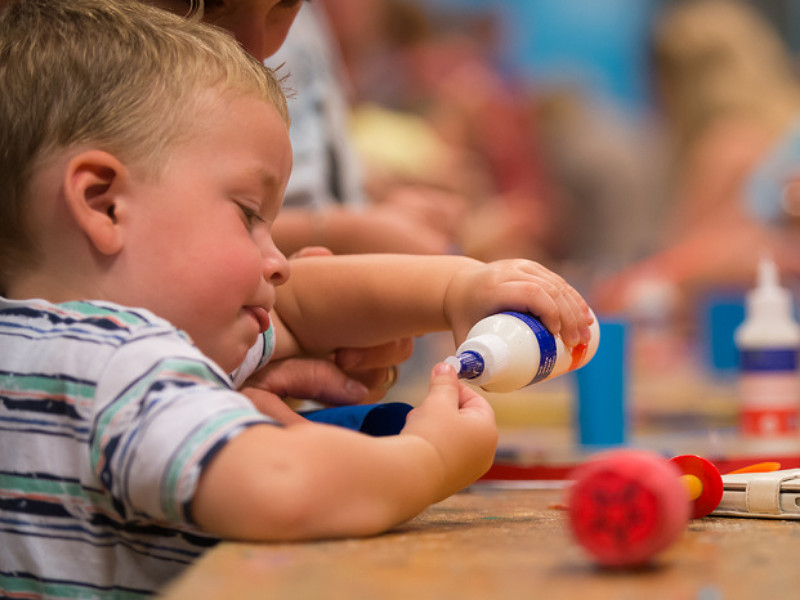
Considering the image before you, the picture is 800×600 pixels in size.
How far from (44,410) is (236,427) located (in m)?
0.14

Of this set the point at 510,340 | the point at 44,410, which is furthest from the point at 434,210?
the point at 44,410

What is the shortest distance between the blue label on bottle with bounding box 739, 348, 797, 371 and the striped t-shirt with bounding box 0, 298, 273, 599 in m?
0.96

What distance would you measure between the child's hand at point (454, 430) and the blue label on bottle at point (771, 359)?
33.0 inches

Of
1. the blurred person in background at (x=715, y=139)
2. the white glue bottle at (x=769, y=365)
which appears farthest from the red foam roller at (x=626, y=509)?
the blurred person in background at (x=715, y=139)

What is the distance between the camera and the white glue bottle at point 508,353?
2.23 feet

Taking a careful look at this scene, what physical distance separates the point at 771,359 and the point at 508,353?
2.60 feet

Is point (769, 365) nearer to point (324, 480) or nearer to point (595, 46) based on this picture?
point (324, 480)

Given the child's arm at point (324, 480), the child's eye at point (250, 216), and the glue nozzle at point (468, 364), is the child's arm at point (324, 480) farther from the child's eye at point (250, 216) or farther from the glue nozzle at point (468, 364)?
the child's eye at point (250, 216)

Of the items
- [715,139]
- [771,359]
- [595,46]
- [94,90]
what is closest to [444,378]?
[94,90]

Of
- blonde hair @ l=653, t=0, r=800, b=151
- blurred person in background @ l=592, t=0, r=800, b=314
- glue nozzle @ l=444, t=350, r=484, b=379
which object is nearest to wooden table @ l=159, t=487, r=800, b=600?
glue nozzle @ l=444, t=350, r=484, b=379

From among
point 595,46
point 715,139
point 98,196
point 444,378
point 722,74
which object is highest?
point 595,46

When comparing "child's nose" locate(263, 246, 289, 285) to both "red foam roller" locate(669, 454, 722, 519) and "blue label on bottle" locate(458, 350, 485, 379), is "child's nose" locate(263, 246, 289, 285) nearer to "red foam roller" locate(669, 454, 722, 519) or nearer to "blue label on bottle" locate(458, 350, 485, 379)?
"blue label on bottle" locate(458, 350, 485, 379)

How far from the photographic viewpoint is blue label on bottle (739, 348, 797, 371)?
4.46 feet

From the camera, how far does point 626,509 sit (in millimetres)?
453
